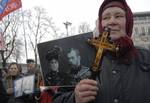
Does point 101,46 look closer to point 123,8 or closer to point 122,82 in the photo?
point 122,82

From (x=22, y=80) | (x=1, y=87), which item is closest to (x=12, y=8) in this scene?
(x=22, y=80)

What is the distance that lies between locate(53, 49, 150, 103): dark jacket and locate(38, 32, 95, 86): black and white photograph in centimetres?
12

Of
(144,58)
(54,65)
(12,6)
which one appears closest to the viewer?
(144,58)

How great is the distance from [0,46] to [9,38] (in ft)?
129

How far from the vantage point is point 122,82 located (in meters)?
2.80

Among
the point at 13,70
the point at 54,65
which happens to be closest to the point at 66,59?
the point at 54,65

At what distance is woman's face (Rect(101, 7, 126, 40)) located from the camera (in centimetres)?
297

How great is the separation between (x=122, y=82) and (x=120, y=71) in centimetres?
8

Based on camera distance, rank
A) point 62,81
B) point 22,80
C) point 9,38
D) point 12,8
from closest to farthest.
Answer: point 62,81 < point 22,80 < point 12,8 < point 9,38

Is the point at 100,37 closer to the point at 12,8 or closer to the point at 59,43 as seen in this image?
the point at 59,43

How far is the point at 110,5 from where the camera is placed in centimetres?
306

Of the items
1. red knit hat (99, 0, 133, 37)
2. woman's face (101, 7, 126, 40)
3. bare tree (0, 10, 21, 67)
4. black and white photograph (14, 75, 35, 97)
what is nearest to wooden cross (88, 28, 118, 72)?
woman's face (101, 7, 126, 40)

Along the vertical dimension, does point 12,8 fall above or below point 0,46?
above

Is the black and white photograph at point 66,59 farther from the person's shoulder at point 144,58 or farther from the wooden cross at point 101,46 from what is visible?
the person's shoulder at point 144,58
